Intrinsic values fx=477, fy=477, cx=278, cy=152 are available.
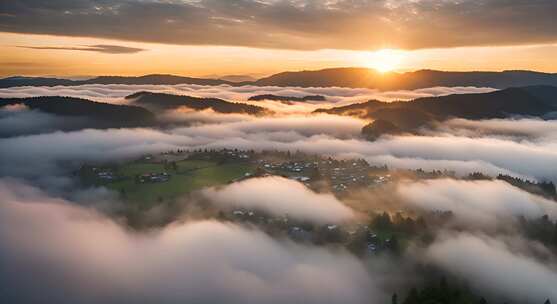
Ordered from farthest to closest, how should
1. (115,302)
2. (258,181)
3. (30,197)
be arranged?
(258,181) < (30,197) < (115,302)

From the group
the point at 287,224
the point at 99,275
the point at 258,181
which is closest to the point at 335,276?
the point at 287,224

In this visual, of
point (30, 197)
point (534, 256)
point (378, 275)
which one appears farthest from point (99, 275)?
point (534, 256)

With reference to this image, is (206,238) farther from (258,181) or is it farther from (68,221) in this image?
(258,181)

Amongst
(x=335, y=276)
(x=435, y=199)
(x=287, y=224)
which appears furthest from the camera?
(x=435, y=199)

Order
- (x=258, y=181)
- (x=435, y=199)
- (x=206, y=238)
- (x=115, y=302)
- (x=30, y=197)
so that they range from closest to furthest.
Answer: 1. (x=115, y=302)
2. (x=206, y=238)
3. (x=435, y=199)
4. (x=30, y=197)
5. (x=258, y=181)

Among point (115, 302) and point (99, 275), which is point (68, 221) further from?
point (115, 302)

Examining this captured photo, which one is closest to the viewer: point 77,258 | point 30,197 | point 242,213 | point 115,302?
point 115,302

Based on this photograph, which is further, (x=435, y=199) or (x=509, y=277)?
(x=435, y=199)

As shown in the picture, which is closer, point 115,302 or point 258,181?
point 115,302
